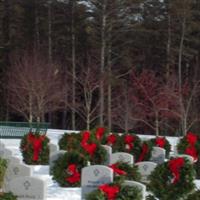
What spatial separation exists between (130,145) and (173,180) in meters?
5.90

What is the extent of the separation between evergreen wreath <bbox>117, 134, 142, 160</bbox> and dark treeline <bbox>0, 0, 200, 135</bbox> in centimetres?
1444

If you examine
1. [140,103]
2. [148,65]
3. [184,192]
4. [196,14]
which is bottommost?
[184,192]

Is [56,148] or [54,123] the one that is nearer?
[56,148]

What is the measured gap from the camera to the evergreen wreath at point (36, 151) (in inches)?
707

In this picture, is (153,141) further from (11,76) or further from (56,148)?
(11,76)

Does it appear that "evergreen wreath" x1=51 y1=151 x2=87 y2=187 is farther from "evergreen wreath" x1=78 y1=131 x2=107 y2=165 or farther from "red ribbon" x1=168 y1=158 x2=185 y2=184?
"red ribbon" x1=168 y1=158 x2=185 y2=184

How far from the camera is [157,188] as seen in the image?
11.9m

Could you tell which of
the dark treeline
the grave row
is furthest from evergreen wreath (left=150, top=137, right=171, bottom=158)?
the dark treeline

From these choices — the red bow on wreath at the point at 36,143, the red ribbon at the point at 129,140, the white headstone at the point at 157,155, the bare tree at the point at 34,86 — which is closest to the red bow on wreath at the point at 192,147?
the white headstone at the point at 157,155

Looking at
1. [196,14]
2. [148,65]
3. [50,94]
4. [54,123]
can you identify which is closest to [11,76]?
[50,94]

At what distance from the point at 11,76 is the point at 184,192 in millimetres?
28443

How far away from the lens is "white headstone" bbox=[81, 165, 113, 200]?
12078 millimetres

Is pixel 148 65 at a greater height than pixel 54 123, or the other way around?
pixel 148 65

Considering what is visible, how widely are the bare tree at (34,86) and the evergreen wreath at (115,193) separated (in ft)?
76.1
